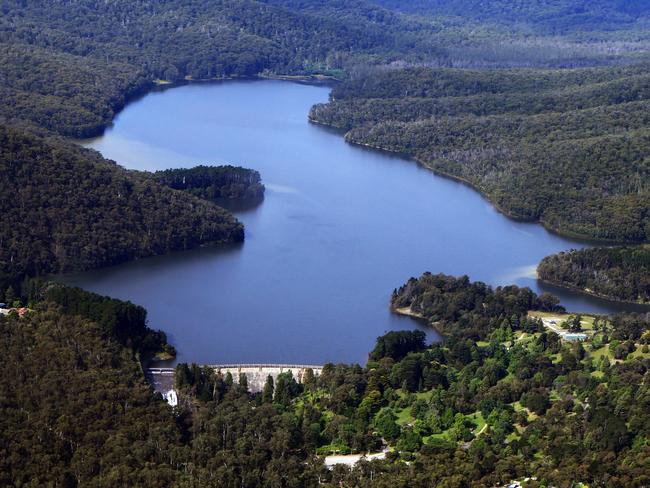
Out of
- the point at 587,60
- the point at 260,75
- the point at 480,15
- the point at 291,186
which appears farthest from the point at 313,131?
the point at 480,15

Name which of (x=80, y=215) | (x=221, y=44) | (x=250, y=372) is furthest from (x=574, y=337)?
(x=221, y=44)

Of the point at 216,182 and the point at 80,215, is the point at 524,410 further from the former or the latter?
the point at 216,182

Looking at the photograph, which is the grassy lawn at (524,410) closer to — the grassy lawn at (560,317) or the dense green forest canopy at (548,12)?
the grassy lawn at (560,317)

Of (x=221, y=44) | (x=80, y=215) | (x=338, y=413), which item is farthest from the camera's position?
(x=221, y=44)

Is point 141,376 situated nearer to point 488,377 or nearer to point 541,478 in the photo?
point 488,377

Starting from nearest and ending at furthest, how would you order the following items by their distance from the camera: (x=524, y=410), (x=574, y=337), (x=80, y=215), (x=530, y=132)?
(x=524, y=410) → (x=574, y=337) → (x=80, y=215) → (x=530, y=132)

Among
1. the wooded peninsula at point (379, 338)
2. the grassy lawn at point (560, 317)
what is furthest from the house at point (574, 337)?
the grassy lawn at point (560, 317)
